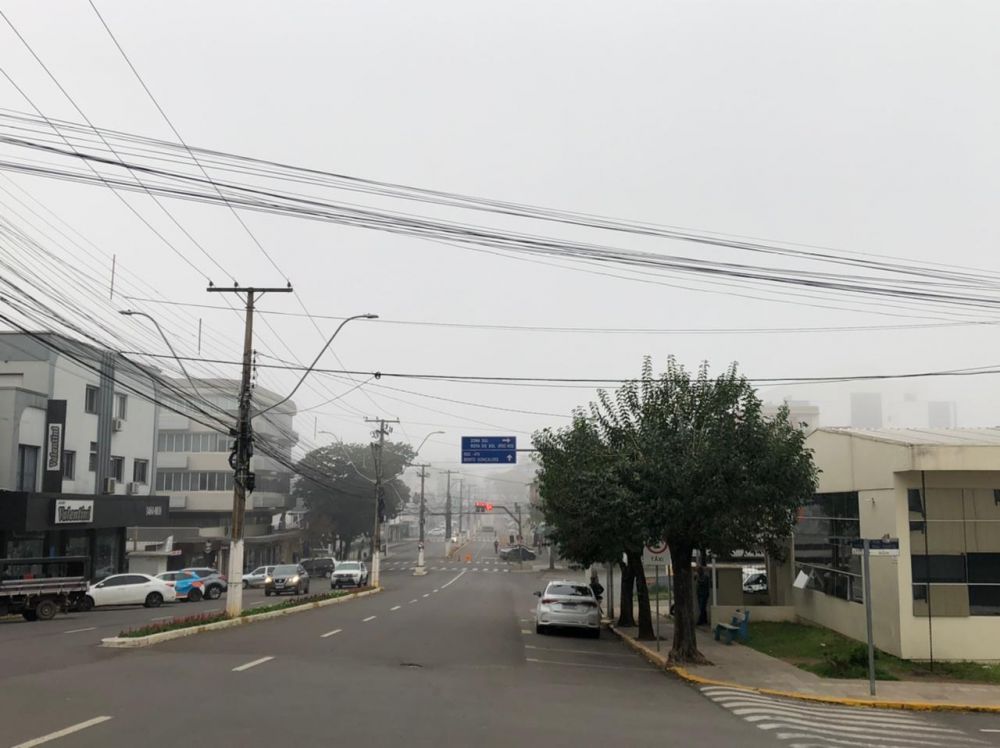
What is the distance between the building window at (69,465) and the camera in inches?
1731

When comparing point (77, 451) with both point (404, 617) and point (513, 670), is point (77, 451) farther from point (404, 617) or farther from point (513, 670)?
point (513, 670)

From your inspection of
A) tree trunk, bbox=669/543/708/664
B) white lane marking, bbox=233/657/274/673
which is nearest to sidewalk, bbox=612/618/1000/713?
tree trunk, bbox=669/543/708/664

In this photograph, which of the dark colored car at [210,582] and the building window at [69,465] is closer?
the building window at [69,465]

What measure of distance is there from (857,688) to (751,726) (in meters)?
4.73

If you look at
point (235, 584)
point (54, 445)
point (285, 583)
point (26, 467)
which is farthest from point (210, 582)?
point (235, 584)

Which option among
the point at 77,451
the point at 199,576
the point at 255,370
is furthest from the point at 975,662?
the point at 77,451

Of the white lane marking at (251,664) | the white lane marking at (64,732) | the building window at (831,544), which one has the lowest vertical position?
the white lane marking at (251,664)

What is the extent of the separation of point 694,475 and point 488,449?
21.7 metres

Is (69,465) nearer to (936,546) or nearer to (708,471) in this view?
(708,471)

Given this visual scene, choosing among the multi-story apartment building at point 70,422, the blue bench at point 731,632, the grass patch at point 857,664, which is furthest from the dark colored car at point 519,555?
the grass patch at point 857,664

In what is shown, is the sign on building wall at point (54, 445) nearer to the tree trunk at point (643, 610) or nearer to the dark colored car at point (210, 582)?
the dark colored car at point (210, 582)

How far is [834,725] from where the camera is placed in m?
12.6

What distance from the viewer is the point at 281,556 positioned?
288 ft

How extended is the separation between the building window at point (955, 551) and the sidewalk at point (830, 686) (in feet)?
8.46
